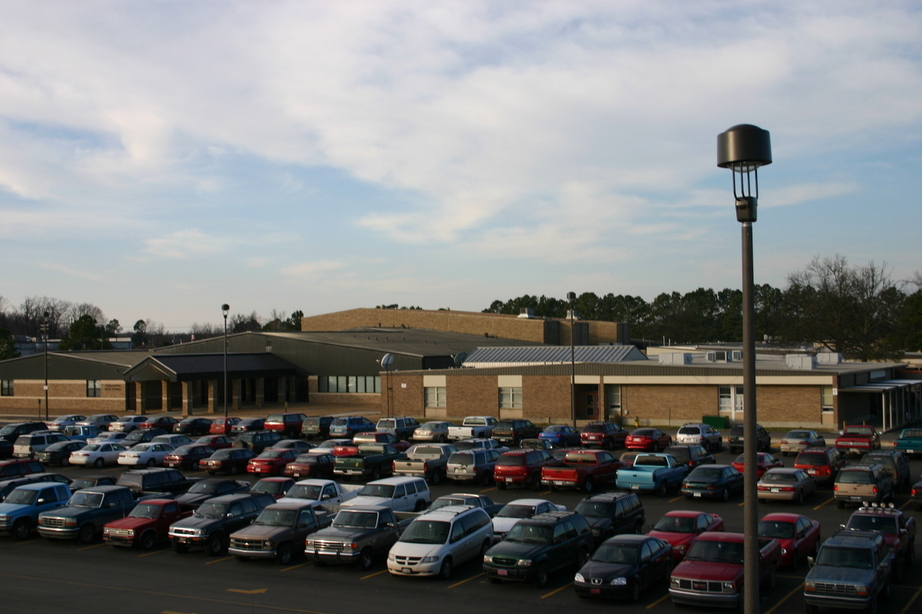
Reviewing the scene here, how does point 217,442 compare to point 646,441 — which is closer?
point 646,441

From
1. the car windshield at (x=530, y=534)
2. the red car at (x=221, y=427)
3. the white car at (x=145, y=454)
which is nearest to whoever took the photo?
the car windshield at (x=530, y=534)

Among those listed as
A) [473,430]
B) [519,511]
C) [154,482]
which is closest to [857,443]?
[473,430]

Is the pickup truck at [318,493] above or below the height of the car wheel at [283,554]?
above

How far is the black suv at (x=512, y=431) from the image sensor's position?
4675 cm

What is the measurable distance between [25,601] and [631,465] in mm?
20573

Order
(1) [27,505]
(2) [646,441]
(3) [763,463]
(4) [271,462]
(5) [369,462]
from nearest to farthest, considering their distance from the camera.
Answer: (1) [27,505]
(3) [763,463]
(5) [369,462]
(4) [271,462]
(2) [646,441]

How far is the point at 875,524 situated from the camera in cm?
1850

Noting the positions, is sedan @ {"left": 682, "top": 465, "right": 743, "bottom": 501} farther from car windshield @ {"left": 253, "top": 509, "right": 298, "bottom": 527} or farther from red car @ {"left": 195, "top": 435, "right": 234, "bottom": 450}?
red car @ {"left": 195, "top": 435, "right": 234, "bottom": 450}

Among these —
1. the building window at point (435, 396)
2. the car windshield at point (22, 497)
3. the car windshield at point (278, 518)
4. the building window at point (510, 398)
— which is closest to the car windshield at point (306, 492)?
the car windshield at point (278, 518)

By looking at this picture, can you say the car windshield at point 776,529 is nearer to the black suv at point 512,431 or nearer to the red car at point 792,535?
the red car at point 792,535

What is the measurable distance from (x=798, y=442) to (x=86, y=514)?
30360 mm

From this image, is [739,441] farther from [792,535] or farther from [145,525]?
[145,525]

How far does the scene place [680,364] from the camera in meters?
57.3

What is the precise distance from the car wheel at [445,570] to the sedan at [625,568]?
332 cm
